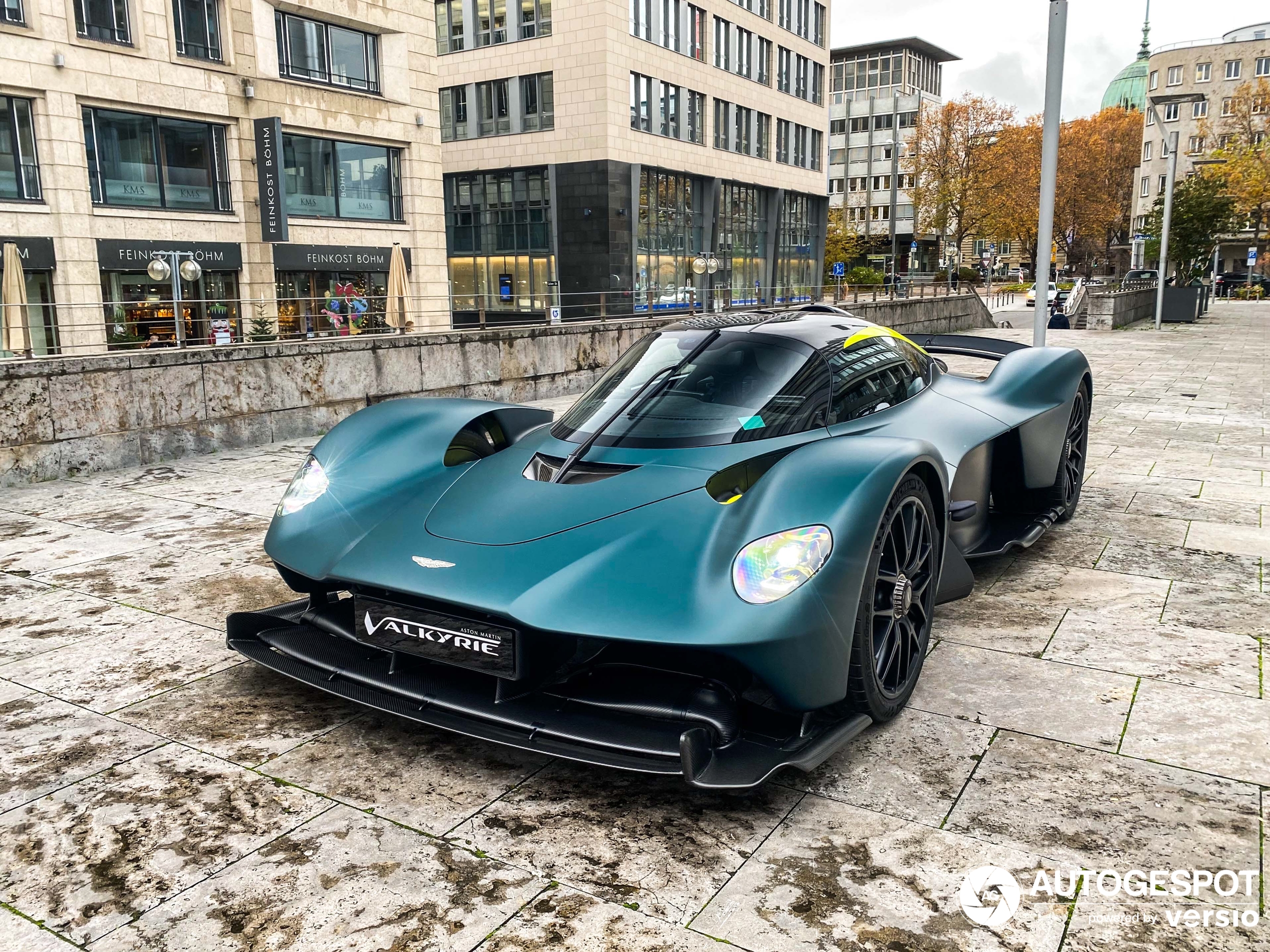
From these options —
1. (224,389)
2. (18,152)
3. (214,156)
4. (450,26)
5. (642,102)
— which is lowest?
(224,389)

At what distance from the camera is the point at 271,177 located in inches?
874

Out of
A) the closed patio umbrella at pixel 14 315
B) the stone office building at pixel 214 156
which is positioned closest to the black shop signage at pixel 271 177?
the stone office building at pixel 214 156

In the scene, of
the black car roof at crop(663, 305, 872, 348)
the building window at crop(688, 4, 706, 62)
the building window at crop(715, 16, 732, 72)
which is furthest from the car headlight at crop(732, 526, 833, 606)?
the building window at crop(715, 16, 732, 72)

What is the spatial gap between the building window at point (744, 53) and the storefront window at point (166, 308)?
2809cm

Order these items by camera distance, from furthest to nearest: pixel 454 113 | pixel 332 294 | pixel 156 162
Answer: pixel 454 113, pixel 332 294, pixel 156 162

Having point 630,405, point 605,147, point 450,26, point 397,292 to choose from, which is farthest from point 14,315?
point 450,26

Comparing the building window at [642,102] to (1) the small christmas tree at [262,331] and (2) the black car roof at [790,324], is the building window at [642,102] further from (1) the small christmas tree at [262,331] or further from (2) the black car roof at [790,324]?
(2) the black car roof at [790,324]

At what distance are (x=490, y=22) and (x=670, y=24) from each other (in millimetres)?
7024

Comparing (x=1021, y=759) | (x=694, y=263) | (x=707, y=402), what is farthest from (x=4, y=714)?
(x=694, y=263)

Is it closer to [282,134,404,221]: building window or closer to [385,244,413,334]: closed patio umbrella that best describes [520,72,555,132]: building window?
[282,134,404,221]: building window

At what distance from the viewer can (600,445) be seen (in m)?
3.78

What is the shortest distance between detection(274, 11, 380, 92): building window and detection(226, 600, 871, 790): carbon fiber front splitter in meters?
23.3

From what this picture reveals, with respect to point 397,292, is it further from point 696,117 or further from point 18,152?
point 696,117

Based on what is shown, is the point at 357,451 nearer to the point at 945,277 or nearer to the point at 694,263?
the point at 694,263
